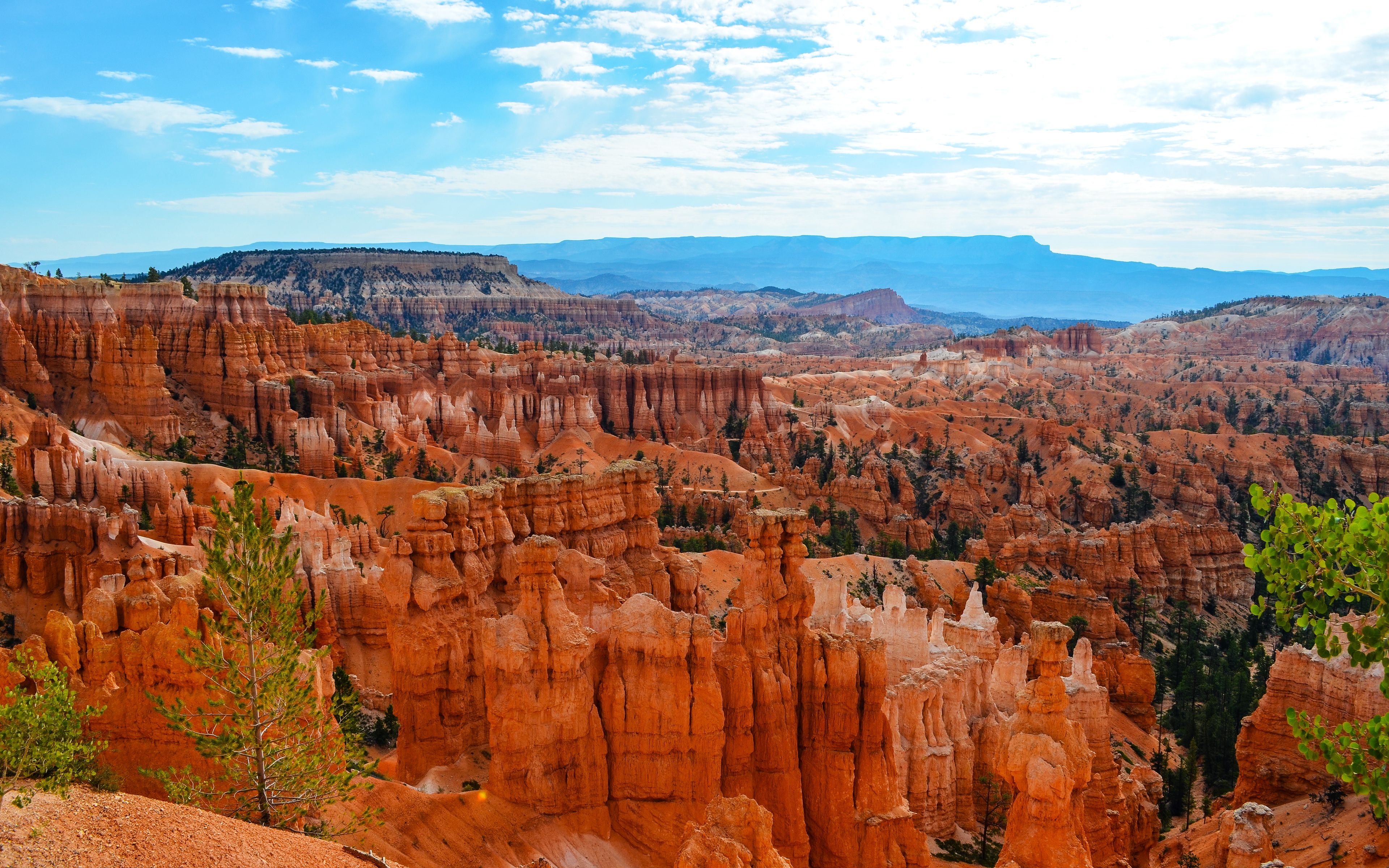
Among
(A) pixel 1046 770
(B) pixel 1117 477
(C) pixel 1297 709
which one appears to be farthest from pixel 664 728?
(B) pixel 1117 477

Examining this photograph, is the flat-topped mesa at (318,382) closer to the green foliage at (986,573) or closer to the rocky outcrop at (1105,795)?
the green foliage at (986,573)

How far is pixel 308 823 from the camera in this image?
50.4 ft

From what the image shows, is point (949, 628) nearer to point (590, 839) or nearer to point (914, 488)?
point (590, 839)

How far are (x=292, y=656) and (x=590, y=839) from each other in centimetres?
671

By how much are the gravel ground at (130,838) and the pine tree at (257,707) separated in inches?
93.3

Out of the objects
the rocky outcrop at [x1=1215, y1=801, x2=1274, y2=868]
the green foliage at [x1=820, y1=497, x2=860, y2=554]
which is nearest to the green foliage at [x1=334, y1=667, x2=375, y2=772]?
the rocky outcrop at [x1=1215, y1=801, x2=1274, y2=868]

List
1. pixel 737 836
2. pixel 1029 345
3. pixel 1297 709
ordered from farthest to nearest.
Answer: pixel 1029 345 < pixel 1297 709 < pixel 737 836

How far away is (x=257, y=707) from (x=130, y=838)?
406 cm

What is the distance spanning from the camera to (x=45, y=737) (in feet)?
45.6

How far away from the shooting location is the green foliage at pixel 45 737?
13195 millimetres

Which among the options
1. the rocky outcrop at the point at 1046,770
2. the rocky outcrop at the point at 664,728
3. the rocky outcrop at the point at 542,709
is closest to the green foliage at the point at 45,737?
the rocky outcrop at the point at 542,709

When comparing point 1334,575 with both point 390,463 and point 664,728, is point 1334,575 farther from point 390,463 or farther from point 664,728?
point 390,463

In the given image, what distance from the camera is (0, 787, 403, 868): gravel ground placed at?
973cm

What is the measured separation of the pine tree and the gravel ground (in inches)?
93.3
